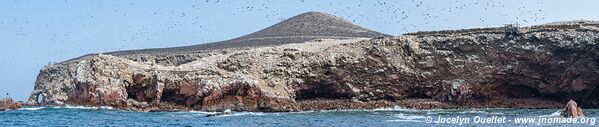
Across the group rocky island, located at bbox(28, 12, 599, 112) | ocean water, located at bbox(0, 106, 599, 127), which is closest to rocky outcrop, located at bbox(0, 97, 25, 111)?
rocky island, located at bbox(28, 12, 599, 112)

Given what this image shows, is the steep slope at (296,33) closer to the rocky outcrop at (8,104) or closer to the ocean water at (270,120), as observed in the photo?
the rocky outcrop at (8,104)

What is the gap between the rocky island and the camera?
52.8m

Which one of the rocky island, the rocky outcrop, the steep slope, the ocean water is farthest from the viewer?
the steep slope

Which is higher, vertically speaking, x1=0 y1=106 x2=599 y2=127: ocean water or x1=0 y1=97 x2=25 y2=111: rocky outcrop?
x1=0 y1=106 x2=599 y2=127: ocean water

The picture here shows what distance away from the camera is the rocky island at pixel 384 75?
52844 mm

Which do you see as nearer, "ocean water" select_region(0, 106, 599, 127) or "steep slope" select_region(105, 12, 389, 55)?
"ocean water" select_region(0, 106, 599, 127)

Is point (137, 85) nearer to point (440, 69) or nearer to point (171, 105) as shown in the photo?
point (171, 105)

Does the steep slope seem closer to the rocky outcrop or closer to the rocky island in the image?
the rocky outcrop

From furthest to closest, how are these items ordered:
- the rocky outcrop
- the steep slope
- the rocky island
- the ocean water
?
the steep slope < the rocky outcrop < the rocky island < the ocean water

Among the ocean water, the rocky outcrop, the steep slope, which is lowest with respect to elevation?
the rocky outcrop

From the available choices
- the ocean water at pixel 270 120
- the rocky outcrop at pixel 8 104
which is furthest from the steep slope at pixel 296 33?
the ocean water at pixel 270 120

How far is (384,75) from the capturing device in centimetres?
5634

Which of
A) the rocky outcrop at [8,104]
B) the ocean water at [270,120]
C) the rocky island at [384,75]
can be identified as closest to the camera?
the ocean water at [270,120]

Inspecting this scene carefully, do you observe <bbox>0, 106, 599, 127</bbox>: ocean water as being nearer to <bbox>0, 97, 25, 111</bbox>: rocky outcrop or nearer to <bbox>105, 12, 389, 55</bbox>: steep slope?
<bbox>0, 97, 25, 111</bbox>: rocky outcrop
